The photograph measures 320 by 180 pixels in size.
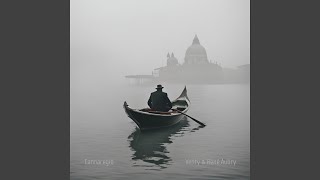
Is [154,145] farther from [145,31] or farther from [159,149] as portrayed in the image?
[145,31]

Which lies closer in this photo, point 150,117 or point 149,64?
point 150,117

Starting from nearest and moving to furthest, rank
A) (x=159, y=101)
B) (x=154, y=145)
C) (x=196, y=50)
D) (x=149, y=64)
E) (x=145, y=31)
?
(x=154, y=145) → (x=159, y=101) → (x=145, y=31) → (x=149, y=64) → (x=196, y=50)

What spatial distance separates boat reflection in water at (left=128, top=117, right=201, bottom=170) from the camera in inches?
444

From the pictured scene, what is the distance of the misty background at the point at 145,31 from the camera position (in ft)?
45.7

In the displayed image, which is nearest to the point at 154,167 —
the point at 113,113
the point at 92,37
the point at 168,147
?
the point at 168,147

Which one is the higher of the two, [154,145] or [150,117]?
[150,117]

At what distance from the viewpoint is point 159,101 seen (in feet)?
50.6

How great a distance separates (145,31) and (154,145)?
17.4 ft

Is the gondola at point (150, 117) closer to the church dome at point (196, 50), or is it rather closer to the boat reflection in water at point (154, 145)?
the boat reflection in water at point (154, 145)

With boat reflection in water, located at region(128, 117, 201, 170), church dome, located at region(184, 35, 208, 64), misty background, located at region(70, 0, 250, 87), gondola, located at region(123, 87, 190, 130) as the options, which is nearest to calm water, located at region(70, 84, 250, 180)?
boat reflection in water, located at region(128, 117, 201, 170)

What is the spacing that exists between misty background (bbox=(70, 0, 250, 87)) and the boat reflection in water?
319cm

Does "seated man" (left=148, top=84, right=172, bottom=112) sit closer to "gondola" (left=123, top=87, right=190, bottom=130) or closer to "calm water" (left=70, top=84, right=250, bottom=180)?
"gondola" (left=123, top=87, right=190, bottom=130)

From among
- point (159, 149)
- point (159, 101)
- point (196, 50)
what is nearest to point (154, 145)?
point (159, 149)

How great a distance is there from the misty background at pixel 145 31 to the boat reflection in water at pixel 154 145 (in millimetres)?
3193
